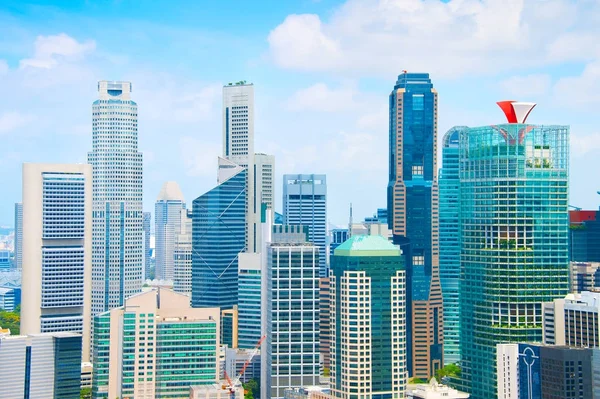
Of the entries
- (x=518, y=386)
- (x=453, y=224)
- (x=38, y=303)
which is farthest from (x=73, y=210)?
(x=518, y=386)

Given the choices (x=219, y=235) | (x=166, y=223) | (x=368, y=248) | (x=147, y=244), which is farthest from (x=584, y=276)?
(x=166, y=223)

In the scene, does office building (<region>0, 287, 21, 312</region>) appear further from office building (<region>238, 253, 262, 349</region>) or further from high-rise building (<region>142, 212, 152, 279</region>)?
office building (<region>238, 253, 262, 349</region>)

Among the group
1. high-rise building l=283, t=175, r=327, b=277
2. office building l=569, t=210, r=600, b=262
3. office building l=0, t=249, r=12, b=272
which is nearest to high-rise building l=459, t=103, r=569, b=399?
office building l=569, t=210, r=600, b=262

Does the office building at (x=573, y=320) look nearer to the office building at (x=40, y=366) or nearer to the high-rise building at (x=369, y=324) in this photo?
the high-rise building at (x=369, y=324)

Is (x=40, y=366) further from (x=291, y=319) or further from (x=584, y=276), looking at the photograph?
(x=584, y=276)

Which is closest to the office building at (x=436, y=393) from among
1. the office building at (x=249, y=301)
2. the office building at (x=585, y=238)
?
the office building at (x=249, y=301)

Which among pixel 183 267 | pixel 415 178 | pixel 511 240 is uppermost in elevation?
pixel 415 178
